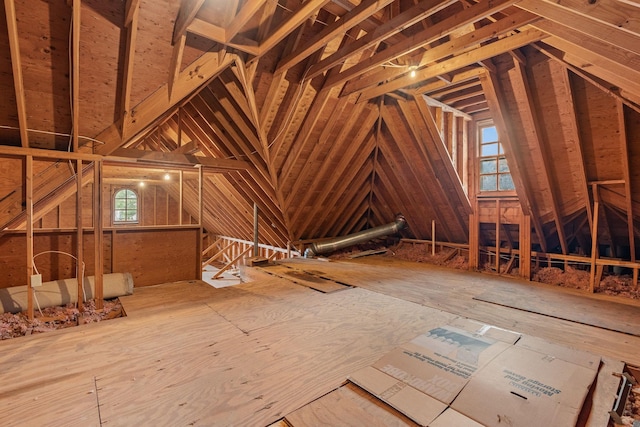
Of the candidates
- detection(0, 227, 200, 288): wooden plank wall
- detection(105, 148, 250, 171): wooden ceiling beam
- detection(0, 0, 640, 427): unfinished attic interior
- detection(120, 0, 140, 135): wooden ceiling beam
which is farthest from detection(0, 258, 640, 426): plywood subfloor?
detection(120, 0, 140, 135): wooden ceiling beam

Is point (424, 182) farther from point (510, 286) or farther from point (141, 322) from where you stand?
point (141, 322)

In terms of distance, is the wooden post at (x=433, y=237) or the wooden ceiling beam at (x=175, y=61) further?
the wooden post at (x=433, y=237)

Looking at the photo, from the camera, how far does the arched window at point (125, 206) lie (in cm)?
1064

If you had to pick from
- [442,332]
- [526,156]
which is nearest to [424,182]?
[526,156]

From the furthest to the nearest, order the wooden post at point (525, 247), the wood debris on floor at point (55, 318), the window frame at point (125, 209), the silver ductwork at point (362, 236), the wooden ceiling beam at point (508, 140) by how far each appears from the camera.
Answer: the window frame at point (125, 209) → the silver ductwork at point (362, 236) → the wooden post at point (525, 247) → the wooden ceiling beam at point (508, 140) → the wood debris on floor at point (55, 318)

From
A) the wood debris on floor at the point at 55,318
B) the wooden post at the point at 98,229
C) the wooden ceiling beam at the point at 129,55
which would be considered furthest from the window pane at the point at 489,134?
the wood debris on floor at the point at 55,318

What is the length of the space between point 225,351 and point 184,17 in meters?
2.99

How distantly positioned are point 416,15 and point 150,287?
185 inches

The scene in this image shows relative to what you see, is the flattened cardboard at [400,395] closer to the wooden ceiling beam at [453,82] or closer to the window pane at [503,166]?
the wooden ceiling beam at [453,82]

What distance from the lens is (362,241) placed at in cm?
734

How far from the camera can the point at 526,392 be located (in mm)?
1935

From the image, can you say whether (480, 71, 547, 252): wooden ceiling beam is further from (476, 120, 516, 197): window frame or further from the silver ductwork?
the silver ductwork

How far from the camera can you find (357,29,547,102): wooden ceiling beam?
302 cm

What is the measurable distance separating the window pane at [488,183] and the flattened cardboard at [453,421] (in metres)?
4.87
